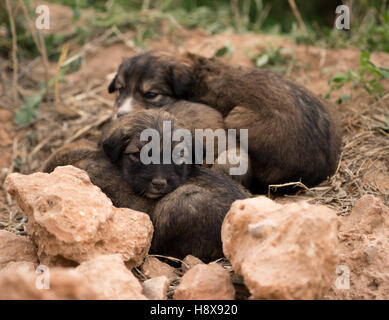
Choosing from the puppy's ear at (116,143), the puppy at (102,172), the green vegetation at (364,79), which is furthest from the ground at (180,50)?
the puppy's ear at (116,143)

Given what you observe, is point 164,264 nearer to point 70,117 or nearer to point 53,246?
point 53,246

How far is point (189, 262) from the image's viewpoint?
11.3ft

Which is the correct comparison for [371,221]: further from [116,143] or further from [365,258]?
[116,143]

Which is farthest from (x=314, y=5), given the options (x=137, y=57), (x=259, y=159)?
(x=259, y=159)

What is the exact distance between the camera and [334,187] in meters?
4.67

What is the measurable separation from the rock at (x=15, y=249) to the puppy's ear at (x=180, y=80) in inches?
107

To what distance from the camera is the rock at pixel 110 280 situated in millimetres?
2432

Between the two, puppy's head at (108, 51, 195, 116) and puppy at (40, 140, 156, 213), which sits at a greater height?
puppy's head at (108, 51, 195, 116)

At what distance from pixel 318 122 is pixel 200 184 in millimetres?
1572

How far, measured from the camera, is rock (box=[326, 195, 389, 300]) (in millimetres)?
2834

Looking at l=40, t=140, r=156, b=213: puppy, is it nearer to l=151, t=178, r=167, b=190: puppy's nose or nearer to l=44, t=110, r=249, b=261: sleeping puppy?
l=44, t=110, r=249, b=261: sleeping puppy

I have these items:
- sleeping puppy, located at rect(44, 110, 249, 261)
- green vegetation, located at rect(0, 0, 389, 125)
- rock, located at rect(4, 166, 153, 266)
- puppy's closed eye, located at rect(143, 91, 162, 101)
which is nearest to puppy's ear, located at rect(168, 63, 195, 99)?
puppy's closed eye, located at rect(143, 91, 162, 101)

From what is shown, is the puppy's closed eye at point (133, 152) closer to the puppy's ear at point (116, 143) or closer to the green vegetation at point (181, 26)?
the puppy's ear at point (116, 143)

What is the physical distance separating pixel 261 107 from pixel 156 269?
2.19 m
